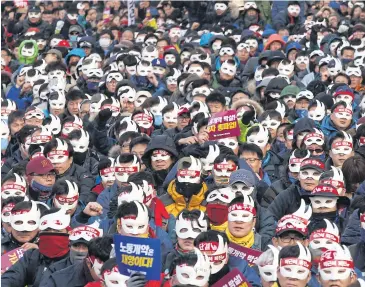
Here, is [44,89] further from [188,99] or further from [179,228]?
[179,228]

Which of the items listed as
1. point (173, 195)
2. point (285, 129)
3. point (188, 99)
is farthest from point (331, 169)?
point (188, 99)

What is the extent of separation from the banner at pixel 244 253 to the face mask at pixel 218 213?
1.31m

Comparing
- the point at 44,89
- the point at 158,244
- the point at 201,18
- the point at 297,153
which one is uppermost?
the point at 158,244

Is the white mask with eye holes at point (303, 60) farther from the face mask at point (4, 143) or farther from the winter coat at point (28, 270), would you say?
the winter coat at point (28, 270)

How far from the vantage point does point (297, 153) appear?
15.3 metres

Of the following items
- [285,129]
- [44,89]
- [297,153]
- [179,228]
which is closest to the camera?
[179,228]

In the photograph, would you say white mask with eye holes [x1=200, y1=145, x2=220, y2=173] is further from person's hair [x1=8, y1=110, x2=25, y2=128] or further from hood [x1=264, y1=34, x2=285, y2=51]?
hood [x1=264, y1=34, x2=285, y2=51]

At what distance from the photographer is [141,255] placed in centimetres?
1067

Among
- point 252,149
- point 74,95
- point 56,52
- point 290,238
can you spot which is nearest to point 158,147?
point 252,149

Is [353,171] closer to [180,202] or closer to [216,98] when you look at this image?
[180,202]

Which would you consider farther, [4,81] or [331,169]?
[4,81]

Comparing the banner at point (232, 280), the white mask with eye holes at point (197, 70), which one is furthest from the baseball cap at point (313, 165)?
the white mask with eye holes at point (197, 70)

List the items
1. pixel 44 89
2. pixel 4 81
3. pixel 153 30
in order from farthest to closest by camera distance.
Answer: pixel 153 30 → pixel 4 81 → pixel 44 89

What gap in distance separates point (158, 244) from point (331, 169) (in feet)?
13.8
